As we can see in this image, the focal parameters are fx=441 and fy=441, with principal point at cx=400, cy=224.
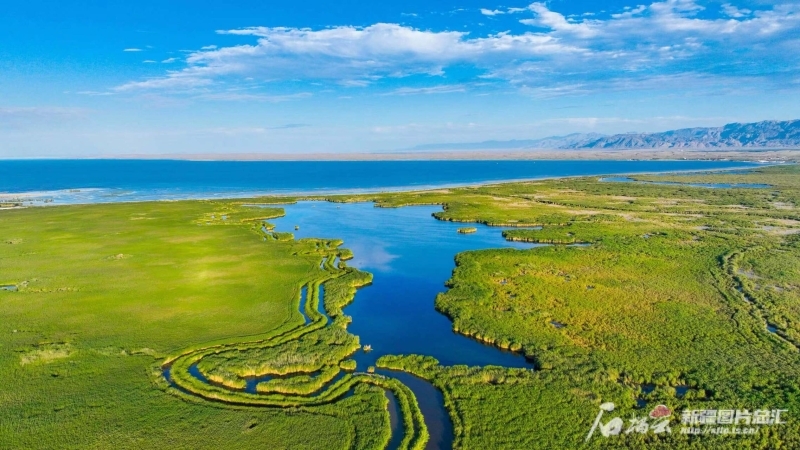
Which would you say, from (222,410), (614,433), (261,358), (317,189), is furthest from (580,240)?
(317,189)

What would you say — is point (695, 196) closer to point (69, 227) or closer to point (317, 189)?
point (317, 189)

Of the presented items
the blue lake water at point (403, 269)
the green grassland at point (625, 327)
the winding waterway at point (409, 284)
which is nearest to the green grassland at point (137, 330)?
the winding waterway at point (409, 284)

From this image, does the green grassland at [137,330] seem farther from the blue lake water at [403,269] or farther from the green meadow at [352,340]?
the blue lake water at [403,269]

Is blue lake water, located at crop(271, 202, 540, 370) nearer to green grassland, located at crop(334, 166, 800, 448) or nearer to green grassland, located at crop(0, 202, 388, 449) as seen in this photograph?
green grassland, located at crop(334, 166, 800, 448)

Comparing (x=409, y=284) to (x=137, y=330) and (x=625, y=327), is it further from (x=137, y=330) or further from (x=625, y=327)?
(x=137, y=330)

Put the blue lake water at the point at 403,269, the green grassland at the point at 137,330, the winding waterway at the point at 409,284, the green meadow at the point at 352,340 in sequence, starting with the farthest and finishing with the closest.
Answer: the blue lake water at the point at 403,269 < the winding waterway at the point at 409,284 < the green meadow at the point at 352,340 < the green grassland at the point at 137,330

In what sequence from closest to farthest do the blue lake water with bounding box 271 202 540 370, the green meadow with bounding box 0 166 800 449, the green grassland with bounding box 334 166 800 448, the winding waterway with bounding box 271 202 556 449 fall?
the green meadow with bounding box 0 166 800 449, the green grassland with bounding box 334 166 800 448, the winding waterway with bounding box 271 202 556 449, the blue lake water with bounding box 271 202 540 370

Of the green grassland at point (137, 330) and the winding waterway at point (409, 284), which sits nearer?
the green grassland at point (137, 330)

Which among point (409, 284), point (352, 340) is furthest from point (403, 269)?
point (352, 340)

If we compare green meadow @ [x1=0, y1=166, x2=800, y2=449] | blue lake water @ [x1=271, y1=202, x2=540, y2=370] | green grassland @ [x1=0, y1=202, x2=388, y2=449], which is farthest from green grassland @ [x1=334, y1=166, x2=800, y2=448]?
green grassland @ [x1=0, y1=202, x2=388, y2=449]
